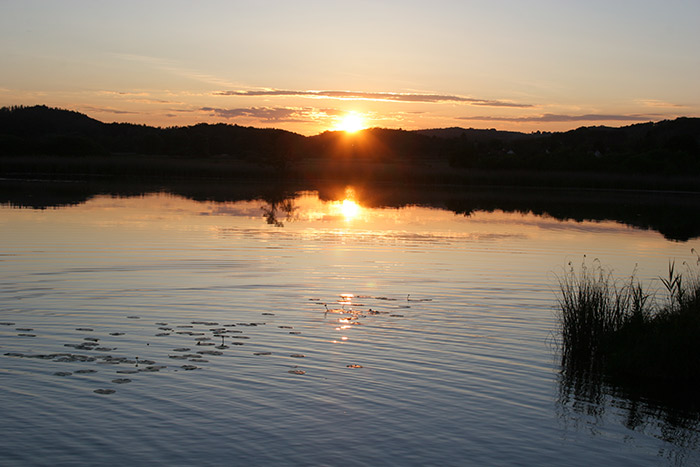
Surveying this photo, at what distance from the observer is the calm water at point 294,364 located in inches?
324

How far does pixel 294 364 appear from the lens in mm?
11234

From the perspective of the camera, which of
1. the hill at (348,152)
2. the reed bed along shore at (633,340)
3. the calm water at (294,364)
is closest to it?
the calm water at (294,364)

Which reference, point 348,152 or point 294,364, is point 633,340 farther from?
point 348,152

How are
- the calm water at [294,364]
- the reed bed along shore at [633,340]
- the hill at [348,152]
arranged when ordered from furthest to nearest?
1. the hill at [348,152]
2. the reed bed along shore at [633,340]
3. the calm water at [294,364]

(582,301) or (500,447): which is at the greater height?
(582,301)

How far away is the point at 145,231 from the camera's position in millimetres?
29625

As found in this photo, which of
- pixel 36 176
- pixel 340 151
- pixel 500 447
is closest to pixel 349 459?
pixel 500 447

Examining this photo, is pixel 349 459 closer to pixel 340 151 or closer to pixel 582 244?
pixel 582 244

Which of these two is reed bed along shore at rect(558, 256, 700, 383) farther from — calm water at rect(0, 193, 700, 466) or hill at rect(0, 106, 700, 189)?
hill at rect(0, 106, 700, 189)

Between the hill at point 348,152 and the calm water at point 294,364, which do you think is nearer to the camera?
the calm water at point 294,364

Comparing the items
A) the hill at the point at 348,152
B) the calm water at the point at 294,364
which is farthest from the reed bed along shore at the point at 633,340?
the hill at the point at 348,152

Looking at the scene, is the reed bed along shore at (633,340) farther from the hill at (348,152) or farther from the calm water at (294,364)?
the hill at (348,152)

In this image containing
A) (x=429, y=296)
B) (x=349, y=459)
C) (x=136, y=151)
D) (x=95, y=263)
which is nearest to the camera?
(x=349, y=459)

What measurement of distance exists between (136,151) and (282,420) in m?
156
